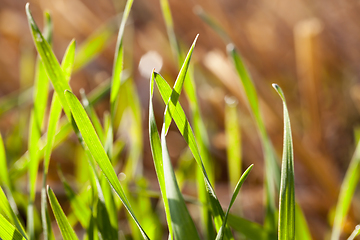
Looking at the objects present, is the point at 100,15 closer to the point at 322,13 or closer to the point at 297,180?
the point at 322,13

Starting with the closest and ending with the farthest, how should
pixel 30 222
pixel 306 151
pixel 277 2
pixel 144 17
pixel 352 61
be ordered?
pixel 30 222
pixel 306 151
pixel 352 61
pixel 277 2
pixel 144 17

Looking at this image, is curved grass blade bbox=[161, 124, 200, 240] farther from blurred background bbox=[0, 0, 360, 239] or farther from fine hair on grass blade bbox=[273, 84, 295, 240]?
blurred background bbox=[0, 0, 360, 239]

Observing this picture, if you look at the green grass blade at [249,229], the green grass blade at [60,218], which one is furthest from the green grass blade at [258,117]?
the green grass blade at [60,218]

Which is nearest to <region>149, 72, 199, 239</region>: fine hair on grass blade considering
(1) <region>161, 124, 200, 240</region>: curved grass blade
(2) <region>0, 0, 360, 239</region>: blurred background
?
(1) <region>161, 124, 200, 240</region>: curved grass blade

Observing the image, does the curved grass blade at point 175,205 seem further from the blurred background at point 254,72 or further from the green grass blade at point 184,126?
the blurred background at point 254,72

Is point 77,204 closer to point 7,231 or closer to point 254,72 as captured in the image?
point 7,231

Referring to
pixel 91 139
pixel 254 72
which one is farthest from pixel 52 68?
pixel 254 72

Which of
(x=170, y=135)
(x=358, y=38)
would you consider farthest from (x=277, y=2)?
(x=170, y=135)
